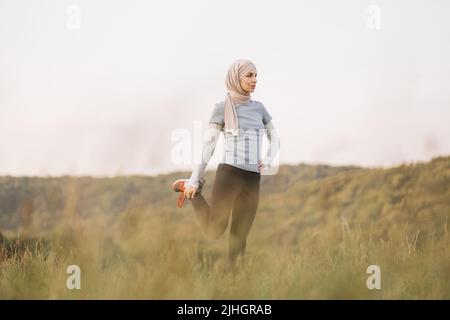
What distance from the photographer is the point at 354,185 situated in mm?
9078

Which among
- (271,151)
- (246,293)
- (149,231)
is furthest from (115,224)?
(271,151)

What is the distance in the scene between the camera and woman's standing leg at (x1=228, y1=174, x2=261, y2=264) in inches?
154

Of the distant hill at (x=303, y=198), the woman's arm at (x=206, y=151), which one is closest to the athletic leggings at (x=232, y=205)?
the woman's arm at (x=206, y=151)

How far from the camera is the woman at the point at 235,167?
386 cm

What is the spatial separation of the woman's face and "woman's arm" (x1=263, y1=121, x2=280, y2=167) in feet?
1.18

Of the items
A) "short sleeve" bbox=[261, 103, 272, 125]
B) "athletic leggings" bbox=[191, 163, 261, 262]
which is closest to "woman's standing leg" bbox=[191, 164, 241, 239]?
"athletic leggings" bbox=[191, 163, 261, 262]

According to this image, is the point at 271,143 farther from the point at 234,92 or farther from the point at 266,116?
the point at 234,92

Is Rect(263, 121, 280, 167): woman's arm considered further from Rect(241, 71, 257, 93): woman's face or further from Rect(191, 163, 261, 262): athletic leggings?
Rect(241, 71, 257, 93): woman's face

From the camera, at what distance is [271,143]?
4.04m

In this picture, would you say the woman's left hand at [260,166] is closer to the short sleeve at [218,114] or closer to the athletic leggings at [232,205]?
the athletic leggings at [232,205]

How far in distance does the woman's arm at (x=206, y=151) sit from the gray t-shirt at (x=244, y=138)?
2.4 inches

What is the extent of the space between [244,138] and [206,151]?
0.30 metres

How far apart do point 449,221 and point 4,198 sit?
5.27 m

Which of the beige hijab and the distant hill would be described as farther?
the beige hijab
